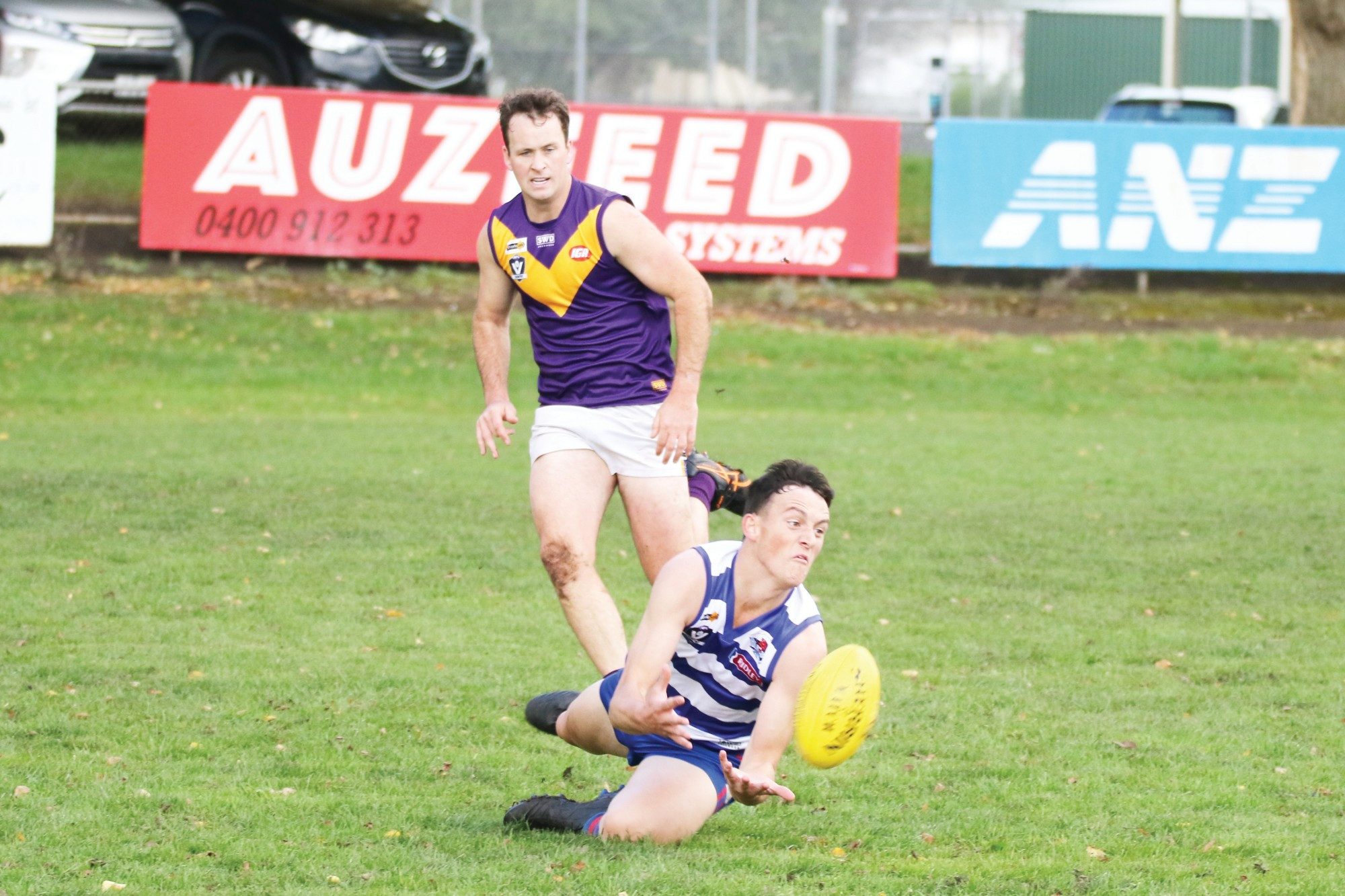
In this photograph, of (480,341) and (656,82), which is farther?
(656,82)

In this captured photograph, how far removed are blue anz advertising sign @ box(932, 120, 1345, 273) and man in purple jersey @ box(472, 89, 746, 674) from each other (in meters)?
14.7

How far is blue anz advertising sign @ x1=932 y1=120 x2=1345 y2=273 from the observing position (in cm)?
1995

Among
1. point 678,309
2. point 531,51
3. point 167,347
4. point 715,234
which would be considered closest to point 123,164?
point 167,347

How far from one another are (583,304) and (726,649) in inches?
61.8

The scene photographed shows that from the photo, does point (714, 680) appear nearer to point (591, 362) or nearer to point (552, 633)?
point (591, 362)

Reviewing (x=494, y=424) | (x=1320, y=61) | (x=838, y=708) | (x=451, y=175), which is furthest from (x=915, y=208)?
(x=838, y=708)

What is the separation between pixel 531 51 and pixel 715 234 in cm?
1007

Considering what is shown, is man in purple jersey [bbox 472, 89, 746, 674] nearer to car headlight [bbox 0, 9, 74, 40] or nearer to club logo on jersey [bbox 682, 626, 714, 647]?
club logo on jersey [bbox 682, 626, 714, 647]

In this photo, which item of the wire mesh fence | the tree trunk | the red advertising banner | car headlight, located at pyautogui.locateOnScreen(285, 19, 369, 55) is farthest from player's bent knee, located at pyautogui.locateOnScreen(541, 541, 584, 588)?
the wire mesh fence

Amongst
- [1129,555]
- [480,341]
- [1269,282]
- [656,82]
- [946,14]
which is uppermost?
[946,14]

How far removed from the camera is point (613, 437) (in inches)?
235

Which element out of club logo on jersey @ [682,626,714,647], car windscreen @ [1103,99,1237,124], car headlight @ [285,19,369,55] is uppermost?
car windscreen @ [1103,99,1237,124]

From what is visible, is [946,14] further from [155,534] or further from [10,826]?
[10,826]

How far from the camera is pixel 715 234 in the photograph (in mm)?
19875
